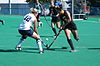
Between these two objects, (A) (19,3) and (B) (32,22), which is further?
(A) (19,3)

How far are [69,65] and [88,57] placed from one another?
1473 mm

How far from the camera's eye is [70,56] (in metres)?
9.96

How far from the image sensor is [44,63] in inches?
346

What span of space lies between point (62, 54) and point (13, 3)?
71314mm

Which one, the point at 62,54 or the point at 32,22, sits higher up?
the point at 32,22

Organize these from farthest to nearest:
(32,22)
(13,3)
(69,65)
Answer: (13,3) → (32,22) → (69,65)

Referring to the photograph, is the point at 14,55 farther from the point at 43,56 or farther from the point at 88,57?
the point at 88,57

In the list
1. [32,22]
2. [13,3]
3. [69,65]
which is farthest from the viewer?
[13,3]

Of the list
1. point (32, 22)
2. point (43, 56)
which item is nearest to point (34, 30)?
point (32, 22)

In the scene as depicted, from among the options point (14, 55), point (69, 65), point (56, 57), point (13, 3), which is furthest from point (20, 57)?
point (13, 3)

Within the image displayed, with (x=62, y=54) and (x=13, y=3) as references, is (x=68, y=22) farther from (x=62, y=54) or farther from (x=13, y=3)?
(x=13, y=3)

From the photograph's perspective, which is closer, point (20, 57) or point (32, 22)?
point (20, 57)

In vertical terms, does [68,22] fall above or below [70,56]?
above

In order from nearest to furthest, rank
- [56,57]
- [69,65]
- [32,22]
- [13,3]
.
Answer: [69,65] → [56,57] → [32,22] → [13,3]
